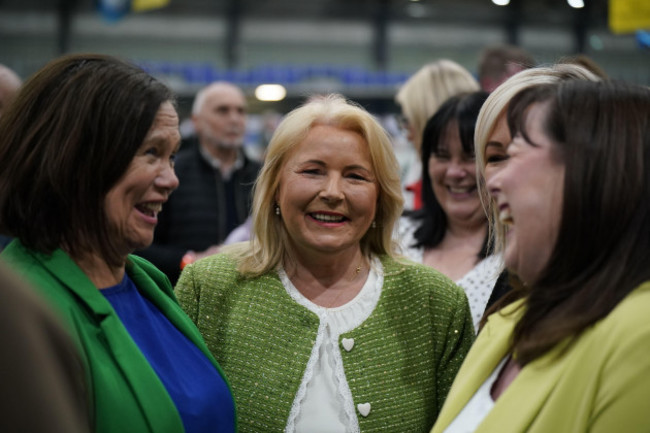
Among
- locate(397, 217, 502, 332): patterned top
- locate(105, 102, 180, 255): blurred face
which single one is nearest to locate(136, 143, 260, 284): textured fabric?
locate(397, 217, 502, 332): patterned top

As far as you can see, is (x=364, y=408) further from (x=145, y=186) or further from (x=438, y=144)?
(x=438, y=144)

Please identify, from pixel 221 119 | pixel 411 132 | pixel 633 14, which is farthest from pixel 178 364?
pixel 633 14

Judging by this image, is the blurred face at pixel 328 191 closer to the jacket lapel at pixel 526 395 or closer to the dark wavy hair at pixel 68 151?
the dark wavy hair at pixel 68 151

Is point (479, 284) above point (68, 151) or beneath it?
beneath

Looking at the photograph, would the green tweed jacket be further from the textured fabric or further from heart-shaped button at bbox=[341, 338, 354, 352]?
the textured fabric

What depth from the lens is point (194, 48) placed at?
60.5 ft

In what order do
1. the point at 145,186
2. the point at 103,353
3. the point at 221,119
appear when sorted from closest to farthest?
the point at 103,353, the point at 145,186, the point at 221,119

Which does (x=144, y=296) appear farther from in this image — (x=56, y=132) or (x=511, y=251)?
(x=511, y=251)

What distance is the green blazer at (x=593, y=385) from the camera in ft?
4.84

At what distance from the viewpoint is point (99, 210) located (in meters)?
2.00

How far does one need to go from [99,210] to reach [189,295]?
2.60ft

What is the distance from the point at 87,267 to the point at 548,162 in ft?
3.66

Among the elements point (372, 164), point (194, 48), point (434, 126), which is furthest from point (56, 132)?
point (194, 48)

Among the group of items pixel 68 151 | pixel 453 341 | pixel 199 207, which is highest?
pixel 68 151
